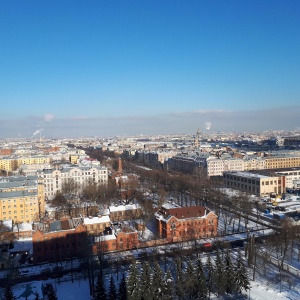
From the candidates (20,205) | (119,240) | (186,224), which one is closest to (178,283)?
Answer: (119,240)

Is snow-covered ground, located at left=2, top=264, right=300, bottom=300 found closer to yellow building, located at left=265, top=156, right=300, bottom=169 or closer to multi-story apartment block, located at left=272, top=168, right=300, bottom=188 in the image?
multi-story apartment block, located at left=272, top=168, right=300, bottom=188

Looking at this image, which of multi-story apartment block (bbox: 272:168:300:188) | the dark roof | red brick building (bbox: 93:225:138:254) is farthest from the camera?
multi-story apartment block (bbox: 272:168:300:188)

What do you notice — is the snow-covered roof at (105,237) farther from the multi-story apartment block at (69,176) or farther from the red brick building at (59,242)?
the multi-story apartment block at (69,176)

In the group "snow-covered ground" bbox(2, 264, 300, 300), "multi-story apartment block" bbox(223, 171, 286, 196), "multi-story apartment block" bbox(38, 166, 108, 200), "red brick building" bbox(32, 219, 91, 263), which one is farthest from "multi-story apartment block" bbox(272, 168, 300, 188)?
"red brick building" bbox(32, 219, 91, 263)

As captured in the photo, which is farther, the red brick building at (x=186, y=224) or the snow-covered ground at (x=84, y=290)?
the red brick building at (x=186, y=224)

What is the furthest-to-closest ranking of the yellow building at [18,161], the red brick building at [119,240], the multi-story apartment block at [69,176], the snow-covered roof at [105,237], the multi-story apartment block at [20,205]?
the yellow building at [18,161] < the multi-story apartment block at [69,176] < the multi-story apartment block at [20,205] < the snow-covered roof at [105,237] < the red brick building at [119,240]

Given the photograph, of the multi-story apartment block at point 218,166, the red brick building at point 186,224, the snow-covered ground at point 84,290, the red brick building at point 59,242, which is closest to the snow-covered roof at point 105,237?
the red brick building at point 59,242

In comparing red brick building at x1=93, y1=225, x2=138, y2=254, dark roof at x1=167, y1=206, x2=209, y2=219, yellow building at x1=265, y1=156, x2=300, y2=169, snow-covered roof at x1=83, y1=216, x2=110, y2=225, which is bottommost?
yellow building at x1=265, y1=156, x2=300, y2=169
